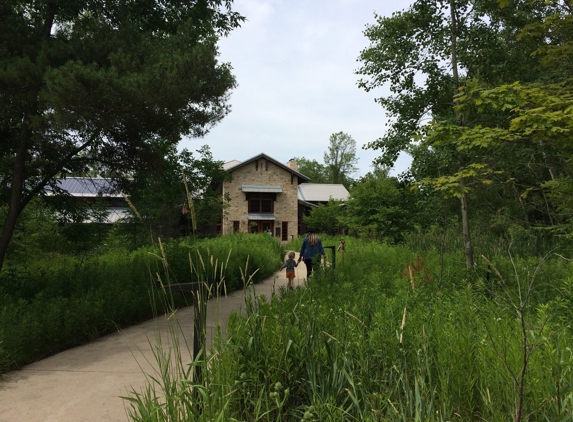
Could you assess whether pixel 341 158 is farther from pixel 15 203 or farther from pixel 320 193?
pixel 15 203

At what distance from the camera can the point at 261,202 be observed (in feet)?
137

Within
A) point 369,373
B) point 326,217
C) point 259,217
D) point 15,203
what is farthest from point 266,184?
point 369,373

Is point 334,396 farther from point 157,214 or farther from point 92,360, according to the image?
point 157,214

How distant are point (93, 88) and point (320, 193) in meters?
45.9

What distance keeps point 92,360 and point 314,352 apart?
144 inches

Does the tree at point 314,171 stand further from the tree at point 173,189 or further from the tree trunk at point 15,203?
the tree trunk at point 15,203

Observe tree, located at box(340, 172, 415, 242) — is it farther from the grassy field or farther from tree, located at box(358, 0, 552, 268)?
the grassy field

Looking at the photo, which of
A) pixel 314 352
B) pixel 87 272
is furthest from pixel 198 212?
pixel 314 352

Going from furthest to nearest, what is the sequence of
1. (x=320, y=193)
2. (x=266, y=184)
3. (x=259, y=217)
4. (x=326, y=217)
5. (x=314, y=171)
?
(x=314, y=171)
(x=320, y=193)
(x=266, y=184)
(x=259, y=217)
(x=326, y=217)

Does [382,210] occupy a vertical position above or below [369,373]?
above

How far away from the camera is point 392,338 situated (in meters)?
3.18

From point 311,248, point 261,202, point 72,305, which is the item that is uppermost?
point 261,202

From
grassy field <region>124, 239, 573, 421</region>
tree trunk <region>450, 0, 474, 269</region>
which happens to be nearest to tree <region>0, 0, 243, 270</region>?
tree trunk <region>450, 0, 474, 269</region>

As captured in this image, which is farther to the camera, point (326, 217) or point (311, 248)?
point (326, 217)
